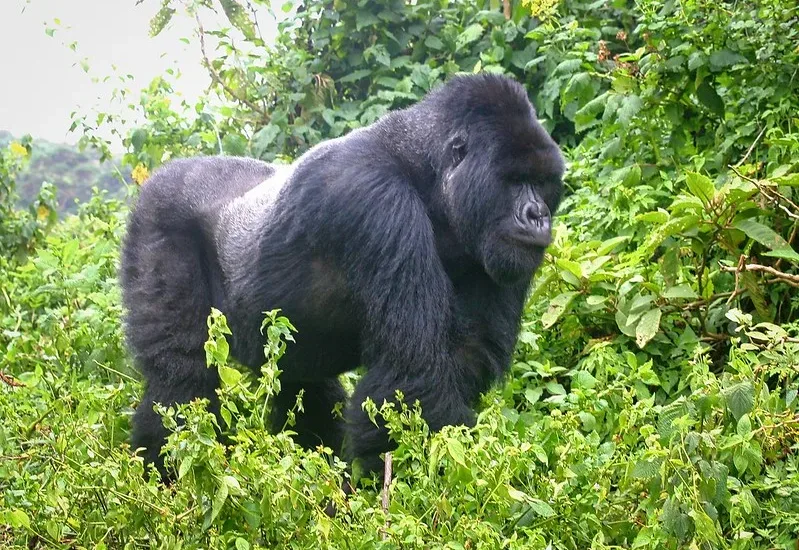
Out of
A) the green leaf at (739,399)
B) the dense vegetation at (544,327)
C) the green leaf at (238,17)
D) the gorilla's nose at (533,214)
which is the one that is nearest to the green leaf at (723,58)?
the dense vegetation at (544,327)

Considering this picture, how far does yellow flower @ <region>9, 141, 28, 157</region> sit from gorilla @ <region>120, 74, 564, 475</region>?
7.82 ft

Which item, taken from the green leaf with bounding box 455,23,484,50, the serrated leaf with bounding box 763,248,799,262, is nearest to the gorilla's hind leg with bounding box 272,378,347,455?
the serrated leaf with bounding box 763,248,799,262

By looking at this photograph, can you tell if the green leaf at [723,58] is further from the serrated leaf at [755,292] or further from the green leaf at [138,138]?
the green leaf at [138,138]

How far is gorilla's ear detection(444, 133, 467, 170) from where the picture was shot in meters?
3.72

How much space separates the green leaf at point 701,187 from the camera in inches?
149

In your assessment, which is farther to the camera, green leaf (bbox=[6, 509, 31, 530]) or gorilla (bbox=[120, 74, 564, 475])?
gorilla (bbox=[120, 74, 564, 475])

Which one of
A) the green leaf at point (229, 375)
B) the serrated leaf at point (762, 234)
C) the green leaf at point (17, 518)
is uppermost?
the green leaf at point (229, 375)

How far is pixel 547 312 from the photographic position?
4145 millimetres

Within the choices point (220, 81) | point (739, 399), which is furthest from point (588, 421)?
point (220, 81)

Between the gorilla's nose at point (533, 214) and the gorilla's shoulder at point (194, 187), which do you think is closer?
the gorilla's nose at point (533, 214)

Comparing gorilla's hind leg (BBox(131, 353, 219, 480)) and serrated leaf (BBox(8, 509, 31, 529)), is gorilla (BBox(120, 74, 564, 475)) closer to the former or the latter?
gorilla's hind leg (BBox(131, 353, 219, 480))

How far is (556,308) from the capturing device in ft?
13.5

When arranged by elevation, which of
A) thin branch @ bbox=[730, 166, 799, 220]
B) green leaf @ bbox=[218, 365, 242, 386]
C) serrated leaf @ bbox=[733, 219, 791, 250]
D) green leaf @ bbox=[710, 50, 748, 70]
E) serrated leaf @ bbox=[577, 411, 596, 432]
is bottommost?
serrated leaf @ bbox=[577, 411, 596, 432]

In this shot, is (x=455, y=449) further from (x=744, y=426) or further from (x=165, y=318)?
(x=165, y=318)
